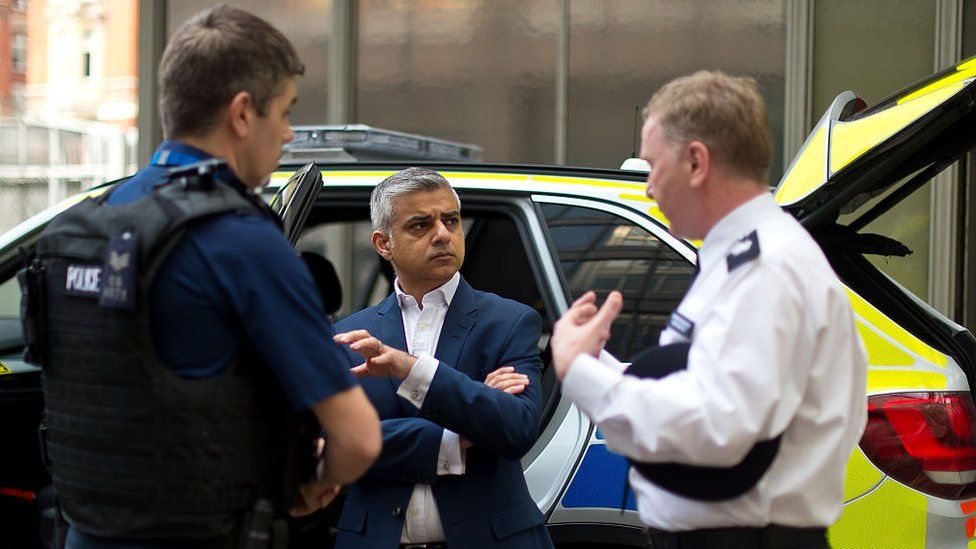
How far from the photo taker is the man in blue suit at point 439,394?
269cm

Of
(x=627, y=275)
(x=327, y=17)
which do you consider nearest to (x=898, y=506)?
(x=627, y=275)

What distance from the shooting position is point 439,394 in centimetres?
268

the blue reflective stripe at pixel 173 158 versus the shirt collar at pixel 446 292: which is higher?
the blue reflective stripe at pixel 173 158

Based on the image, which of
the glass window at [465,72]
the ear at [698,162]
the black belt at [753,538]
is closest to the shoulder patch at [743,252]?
the ear at [698,162]

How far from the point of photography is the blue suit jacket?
2699 millimetres

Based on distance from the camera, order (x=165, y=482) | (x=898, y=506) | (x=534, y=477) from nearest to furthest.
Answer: (x=165, y=482) → (x=898, y=506) → (x=534, y=477)

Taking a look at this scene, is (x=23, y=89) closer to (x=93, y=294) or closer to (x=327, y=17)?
(x=327, y=17)

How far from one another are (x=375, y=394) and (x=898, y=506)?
1.23 m

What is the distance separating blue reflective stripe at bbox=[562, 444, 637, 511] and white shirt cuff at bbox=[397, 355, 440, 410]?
683mm

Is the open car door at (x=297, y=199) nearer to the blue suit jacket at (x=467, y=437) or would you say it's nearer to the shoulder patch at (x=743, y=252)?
the blue suit jacket at (x=467, y=437)

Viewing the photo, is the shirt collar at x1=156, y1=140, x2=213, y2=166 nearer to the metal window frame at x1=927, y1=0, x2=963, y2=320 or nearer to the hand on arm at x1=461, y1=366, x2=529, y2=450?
the hand on arm at x1=461, y1=366, x2=529, y2=450

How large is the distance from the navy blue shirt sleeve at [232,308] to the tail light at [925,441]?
1.47 meters

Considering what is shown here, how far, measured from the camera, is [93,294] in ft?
6.14

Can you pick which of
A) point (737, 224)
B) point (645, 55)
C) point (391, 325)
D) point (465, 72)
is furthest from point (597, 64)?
point (737, 224)
